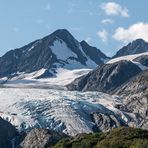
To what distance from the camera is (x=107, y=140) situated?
10606 cm

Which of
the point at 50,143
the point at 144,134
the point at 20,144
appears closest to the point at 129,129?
the point at 144,134

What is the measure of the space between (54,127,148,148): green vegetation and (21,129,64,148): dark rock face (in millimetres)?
63359

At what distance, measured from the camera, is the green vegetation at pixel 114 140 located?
10186cm

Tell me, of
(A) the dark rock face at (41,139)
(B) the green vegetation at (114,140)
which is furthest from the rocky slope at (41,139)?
(B) the green vegetation at (114,140)

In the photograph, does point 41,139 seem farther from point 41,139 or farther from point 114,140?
point 114,140

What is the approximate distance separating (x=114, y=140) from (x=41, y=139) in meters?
77.4

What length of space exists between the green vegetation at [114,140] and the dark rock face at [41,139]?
208 ft

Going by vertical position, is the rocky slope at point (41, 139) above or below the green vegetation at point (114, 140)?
above

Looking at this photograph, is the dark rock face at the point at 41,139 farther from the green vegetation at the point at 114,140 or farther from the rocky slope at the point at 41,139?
the green vegetation at the point at 114,140

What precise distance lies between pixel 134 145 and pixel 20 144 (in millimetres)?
96807

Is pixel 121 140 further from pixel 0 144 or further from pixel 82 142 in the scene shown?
pixel 0 144

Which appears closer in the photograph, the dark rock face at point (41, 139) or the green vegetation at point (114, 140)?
the green vegetation at point (114, 140)

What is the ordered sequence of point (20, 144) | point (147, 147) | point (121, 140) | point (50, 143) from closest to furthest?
point (147, 147), point (121, 140), point (50, 143), point (20, 144)

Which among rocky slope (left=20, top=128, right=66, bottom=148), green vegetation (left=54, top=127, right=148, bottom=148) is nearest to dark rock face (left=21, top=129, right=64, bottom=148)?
rocky slope (left=20, top=128, right=66, bottom=148)
